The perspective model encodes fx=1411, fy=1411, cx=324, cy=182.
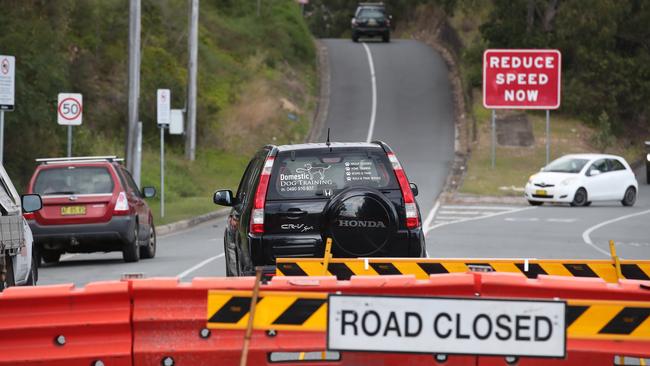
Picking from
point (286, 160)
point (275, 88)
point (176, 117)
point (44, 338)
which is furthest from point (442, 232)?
point (275, 88)

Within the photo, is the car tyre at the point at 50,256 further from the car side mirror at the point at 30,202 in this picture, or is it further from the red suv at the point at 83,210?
the car side mirror at the point at 30,202

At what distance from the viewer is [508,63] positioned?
1933 inches

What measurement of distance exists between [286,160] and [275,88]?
4627 centimetres

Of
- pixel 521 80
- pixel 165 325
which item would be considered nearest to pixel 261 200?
pixel 165 325

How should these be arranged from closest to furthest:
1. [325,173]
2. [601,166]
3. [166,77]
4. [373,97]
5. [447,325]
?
[447,325] → [325,173] → [601,166] → [166,77] → [373,97]

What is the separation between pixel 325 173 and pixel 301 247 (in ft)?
2.69

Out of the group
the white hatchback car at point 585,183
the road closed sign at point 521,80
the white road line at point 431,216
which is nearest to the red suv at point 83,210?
the white road line at point 431,216

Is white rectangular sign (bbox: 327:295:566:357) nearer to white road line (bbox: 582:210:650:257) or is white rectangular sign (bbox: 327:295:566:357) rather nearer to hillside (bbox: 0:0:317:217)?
white road line (bbox: 582:210:650:257)

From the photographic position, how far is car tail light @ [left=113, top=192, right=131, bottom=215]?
863 inches

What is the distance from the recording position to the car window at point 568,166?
1583 inches

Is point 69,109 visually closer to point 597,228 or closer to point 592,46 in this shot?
point 597,228

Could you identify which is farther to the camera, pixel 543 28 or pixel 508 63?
pixel 543 28

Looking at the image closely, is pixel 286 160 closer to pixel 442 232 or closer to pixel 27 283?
pixel 27 283

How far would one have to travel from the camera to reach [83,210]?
861 inches
